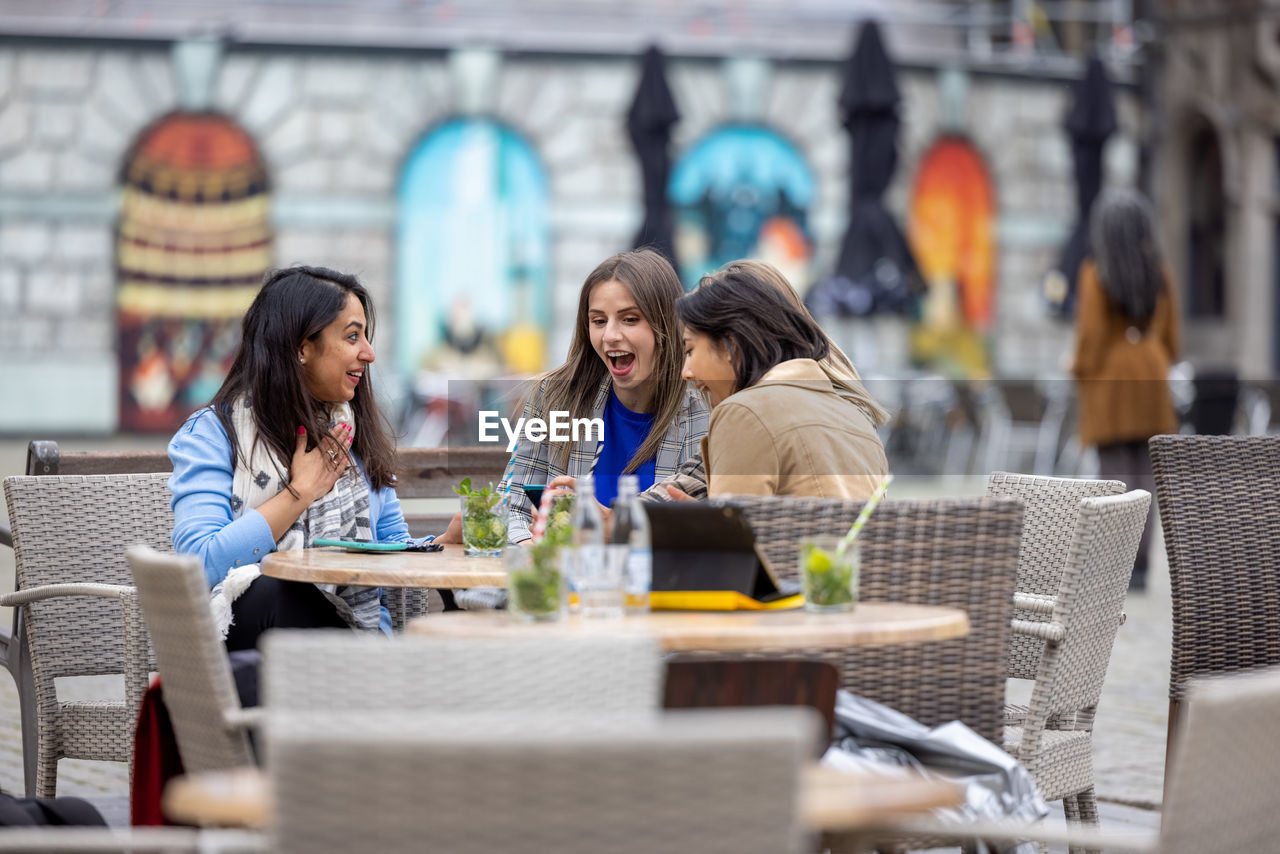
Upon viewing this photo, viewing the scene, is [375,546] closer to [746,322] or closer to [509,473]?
[509,473]

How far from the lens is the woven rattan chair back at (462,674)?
212cm

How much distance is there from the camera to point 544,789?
1.67 metres

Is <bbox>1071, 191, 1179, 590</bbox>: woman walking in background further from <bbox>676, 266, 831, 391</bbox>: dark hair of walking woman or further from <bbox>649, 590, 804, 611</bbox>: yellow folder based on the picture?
<bbox>649, 590, 804, 611</bbox>: yellow folder

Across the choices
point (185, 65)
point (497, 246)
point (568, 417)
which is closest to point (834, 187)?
point (497, 246)

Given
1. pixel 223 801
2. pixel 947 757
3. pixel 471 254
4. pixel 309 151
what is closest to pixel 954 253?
pixel 471 254

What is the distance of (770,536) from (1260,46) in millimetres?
24330

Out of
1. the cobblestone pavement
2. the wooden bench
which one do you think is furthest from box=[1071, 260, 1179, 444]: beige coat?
the wooden bench

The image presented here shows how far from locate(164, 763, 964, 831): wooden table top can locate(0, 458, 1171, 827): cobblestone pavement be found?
9.07 feet

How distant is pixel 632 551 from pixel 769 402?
0.70 metres

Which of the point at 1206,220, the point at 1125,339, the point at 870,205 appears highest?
the point at 1206,220

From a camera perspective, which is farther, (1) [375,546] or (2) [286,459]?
(2) [286,459]

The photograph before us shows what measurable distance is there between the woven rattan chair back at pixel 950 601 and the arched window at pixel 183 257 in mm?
19366

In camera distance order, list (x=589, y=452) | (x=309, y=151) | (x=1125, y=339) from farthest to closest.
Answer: (x=309, y=151), (x=1125, y=339), (x=589, y=452)

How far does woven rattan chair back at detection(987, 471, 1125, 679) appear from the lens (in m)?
4.18
